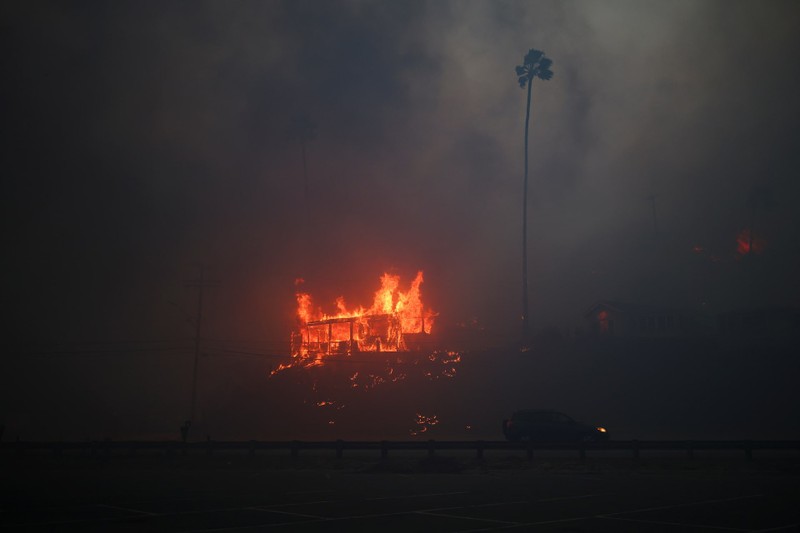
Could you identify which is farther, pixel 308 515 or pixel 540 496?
pixel 540 496

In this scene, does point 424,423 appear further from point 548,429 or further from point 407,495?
point 407,495

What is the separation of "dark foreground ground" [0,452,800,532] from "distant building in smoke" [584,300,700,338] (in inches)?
1908

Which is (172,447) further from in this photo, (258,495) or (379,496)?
(379,496)

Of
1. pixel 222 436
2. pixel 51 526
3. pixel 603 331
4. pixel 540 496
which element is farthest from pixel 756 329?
pixel 51 526

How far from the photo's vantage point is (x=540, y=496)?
20359 mm

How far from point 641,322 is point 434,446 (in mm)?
53919

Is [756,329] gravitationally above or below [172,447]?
above

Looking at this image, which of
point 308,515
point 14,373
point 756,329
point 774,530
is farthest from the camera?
point 14,373

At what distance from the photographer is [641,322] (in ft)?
254

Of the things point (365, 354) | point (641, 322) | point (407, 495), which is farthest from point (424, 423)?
point (407, 495)

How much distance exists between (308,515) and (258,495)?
491cm

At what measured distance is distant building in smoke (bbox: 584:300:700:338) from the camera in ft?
253

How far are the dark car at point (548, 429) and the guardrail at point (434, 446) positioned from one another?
3.22 metres

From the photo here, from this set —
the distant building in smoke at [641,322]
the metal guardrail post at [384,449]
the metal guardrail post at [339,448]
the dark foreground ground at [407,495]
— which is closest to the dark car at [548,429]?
the dark foreground ground at [407,495]
